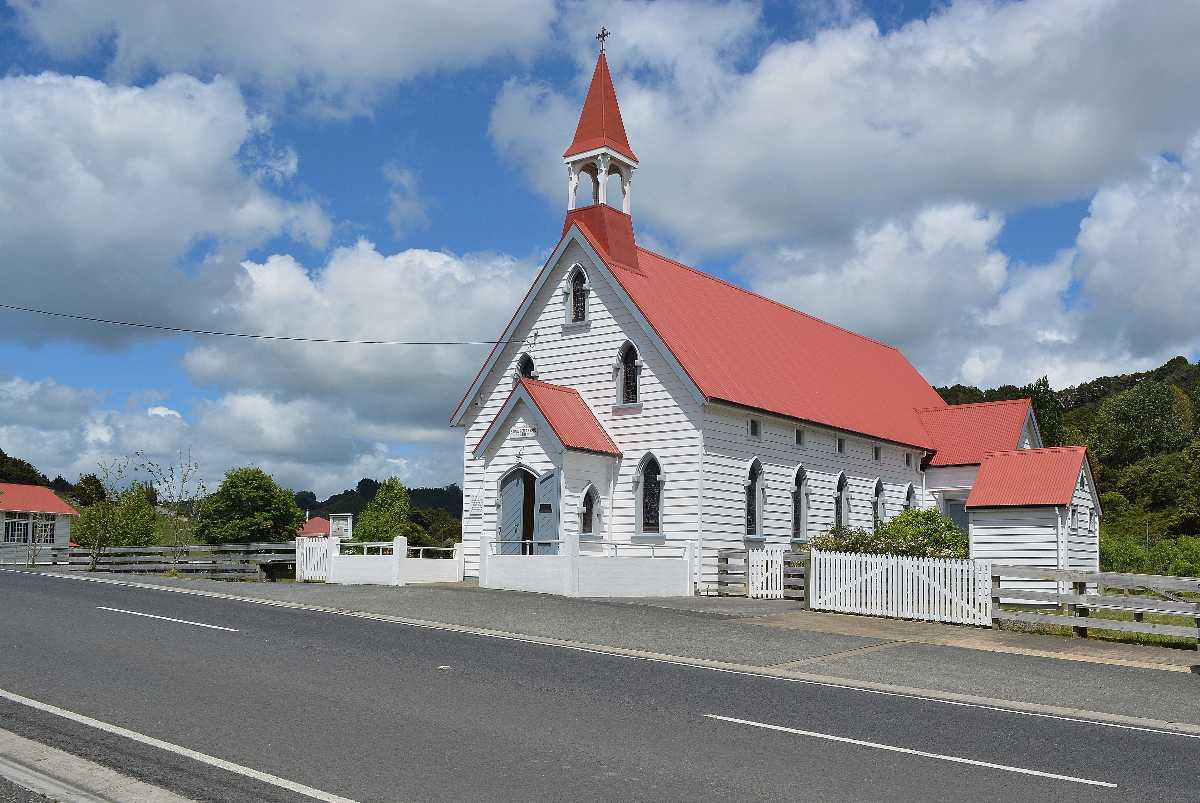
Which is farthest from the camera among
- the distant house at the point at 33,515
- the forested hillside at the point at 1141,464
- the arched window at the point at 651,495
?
the distant house at the point at 33,515

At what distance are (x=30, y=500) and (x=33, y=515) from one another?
42.2 inches

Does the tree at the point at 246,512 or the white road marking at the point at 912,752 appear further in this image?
the tree at the point at 246,512

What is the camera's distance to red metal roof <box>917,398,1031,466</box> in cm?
3916

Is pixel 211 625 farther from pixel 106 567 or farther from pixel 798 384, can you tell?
pixel 106 567

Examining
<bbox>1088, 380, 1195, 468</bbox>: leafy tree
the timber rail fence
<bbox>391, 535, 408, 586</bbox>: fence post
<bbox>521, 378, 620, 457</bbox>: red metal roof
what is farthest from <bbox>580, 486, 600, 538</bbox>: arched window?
<bbox>1088, 380, 1195, 468</bbox>: leafy tree

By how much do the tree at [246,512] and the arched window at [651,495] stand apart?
41.8 meters

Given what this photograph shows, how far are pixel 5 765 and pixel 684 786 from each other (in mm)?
5138

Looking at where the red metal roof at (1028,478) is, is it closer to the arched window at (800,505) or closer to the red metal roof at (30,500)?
the arched window at (800,505)

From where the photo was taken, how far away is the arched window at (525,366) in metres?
32.3

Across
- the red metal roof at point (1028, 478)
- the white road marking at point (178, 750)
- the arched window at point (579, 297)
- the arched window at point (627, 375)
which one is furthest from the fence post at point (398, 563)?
the white road marking at point (178, 750)

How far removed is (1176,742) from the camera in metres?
10.3

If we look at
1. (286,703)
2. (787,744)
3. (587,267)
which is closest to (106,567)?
(587,267)

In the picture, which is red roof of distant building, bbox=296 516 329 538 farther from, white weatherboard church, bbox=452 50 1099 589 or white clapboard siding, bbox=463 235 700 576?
white weatherboard church, bbox=452 50 1099 589

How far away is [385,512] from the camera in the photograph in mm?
87250
